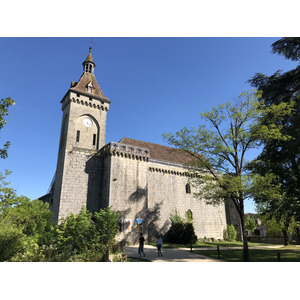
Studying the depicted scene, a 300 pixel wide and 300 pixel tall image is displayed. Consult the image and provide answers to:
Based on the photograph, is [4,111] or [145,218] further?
[145,218]

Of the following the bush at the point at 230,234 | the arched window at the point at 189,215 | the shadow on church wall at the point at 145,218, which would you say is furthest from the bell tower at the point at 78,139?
the bush at the point at 230,234

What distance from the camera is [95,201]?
24094 millimetres

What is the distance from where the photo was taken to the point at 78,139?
85.0ft

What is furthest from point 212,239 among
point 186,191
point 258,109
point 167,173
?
point 258,109

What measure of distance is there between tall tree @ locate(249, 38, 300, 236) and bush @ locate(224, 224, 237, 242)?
16.6 metres

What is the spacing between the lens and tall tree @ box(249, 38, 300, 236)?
42.6 feet

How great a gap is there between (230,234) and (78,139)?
23.9m

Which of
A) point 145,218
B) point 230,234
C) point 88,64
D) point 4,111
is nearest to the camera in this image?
point 4,111

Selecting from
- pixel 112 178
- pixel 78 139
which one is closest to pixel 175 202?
pixel 112 178

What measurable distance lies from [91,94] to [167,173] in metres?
14.1

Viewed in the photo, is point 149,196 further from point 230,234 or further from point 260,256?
point 260,256

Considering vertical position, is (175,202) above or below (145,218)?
above
